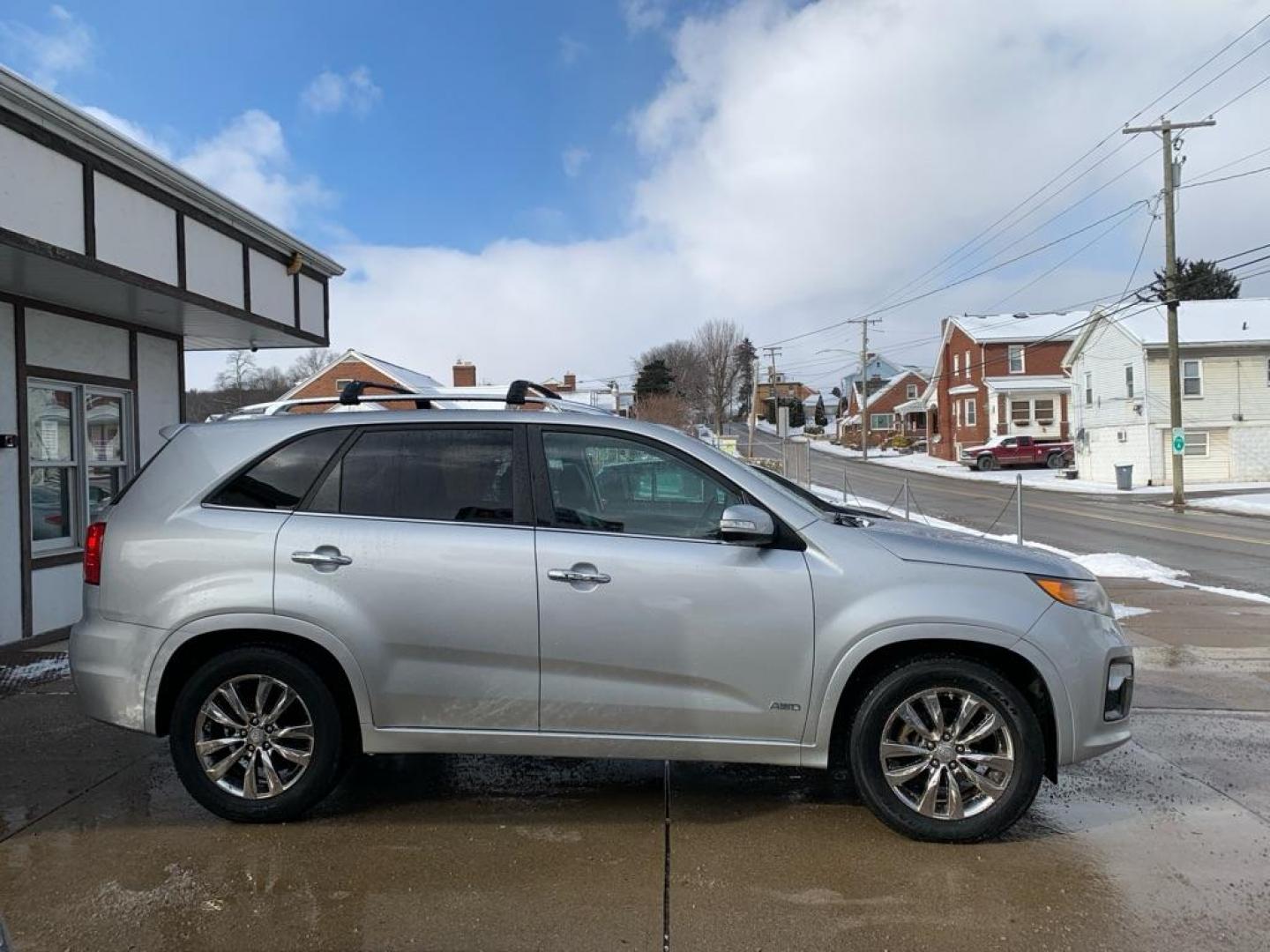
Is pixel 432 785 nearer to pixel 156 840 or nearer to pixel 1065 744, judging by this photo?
pixel 156 840

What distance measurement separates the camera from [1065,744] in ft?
12.3

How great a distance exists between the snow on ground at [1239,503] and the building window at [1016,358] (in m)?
22.0

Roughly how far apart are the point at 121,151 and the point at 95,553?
13.0 ft

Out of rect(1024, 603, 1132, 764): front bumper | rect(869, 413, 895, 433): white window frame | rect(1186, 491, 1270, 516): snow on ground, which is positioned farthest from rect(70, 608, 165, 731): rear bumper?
rect(869, 413, 895, 433): white window frame

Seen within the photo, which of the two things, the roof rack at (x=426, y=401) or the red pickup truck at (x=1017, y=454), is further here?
the red pickup truck at (x=1017, y=454)

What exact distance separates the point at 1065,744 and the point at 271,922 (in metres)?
3.15

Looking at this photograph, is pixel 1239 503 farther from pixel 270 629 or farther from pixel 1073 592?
pixel 270 629

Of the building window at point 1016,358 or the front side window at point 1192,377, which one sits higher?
the building window at point 1016,358

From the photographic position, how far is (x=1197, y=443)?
35344 mm

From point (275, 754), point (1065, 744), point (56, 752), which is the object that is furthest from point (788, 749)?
point (56, 752)

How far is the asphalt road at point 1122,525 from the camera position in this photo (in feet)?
46.3

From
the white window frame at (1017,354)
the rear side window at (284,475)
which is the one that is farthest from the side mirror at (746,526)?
the white window frame at (1017,354)

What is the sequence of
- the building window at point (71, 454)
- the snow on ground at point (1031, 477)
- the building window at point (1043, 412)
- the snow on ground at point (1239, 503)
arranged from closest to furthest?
1. the building window at point (71, 454)
2. the snow on ground at point (1239, 503)
3. the snow on ground at point (1031, 477)
4. the building window at point (1043, 412)

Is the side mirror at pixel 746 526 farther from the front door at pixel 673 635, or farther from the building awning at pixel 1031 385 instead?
the building awning at pixel 1031 385
